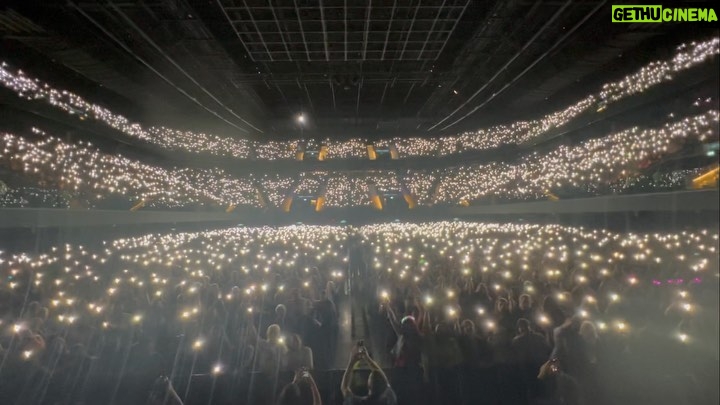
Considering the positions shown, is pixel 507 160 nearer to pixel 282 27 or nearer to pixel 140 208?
pixel 282 27

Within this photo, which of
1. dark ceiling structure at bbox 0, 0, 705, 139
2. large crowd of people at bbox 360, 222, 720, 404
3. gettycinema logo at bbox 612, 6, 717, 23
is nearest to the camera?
large crowd of people at bbox 360, 222, 720, 404

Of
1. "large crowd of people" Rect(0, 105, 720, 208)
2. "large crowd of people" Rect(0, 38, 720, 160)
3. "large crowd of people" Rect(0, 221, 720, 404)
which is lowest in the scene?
"large crowd of people" Rect(0, 221, 720, 404)

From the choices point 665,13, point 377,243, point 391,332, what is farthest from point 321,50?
point 377,243

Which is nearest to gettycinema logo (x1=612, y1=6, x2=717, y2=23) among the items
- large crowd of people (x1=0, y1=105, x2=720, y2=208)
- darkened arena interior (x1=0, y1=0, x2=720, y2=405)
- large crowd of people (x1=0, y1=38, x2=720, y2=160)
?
darkened arena interior (x1=0, y1=0, x2=720, y2=405)

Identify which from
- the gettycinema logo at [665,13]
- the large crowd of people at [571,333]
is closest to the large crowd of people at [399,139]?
the gettycinema logo at [665,13]

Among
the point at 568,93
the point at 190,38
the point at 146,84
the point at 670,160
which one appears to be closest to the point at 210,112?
the point at 146,84

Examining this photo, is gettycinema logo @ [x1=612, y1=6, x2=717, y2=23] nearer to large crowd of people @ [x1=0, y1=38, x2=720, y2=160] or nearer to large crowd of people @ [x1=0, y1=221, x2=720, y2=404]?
large crowd of people @ [x1=0, y1=38, x2=720, y2=160]
